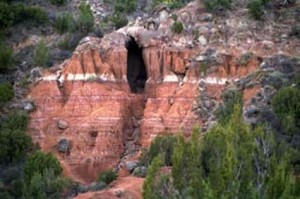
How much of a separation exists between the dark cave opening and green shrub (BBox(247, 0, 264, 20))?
23.0ft

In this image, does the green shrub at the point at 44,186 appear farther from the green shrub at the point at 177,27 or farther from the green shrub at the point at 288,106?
the green shrub at the point at 177,27

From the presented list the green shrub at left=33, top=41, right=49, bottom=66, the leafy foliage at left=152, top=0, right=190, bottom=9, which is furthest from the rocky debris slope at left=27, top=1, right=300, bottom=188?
the leafy foliage at left=152, top=0, right=190, bottom=9

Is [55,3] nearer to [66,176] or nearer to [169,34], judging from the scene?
[169,34]

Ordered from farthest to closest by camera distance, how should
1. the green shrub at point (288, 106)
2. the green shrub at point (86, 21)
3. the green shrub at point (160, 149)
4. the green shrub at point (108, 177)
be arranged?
the green shrub at point (86, 21) < the green shrub at point (108, 177) < the green shrub at point (160, 149) < the green shrub at point (288, 106)

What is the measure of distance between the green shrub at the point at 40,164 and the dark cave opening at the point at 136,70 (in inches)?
360

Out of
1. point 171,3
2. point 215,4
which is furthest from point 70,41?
point 215,4

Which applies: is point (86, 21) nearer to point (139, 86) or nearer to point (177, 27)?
point (139, 86)

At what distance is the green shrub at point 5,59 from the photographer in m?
45.7

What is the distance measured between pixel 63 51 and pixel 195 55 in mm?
8311

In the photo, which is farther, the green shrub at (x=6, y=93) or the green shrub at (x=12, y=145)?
the green shrub at (x=6, y=93)

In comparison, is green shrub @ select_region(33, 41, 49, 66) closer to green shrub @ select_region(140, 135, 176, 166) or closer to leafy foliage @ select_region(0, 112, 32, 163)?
leafy foliage @ select_region(0, 112, 32, 163)

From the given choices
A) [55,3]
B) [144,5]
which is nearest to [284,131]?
[144,5]

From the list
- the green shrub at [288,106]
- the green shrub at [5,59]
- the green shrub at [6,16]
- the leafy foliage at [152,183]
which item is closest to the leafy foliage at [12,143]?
the green shrub at [5,59]

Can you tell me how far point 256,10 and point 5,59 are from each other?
48.8 ft
